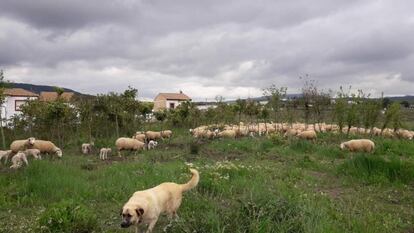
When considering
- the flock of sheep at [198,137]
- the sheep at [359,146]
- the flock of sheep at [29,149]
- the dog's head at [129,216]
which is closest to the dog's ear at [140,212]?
the dog's head at [129,216]

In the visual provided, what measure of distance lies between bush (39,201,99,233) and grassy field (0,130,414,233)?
15mm

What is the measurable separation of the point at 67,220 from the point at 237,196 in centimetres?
382

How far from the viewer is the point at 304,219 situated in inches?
253

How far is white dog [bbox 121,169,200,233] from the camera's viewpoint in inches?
248

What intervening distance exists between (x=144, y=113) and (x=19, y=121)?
9.48 meters

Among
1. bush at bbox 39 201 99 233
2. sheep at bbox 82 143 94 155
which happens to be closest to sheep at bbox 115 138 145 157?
sheep at bbox 82 143 94 155

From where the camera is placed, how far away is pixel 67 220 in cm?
700

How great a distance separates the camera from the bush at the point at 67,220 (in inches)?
273

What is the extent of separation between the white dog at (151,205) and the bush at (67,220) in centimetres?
91

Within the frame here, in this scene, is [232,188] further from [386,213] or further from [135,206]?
[135,206]

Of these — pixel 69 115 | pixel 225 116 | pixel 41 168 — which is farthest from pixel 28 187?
pixel 225 116

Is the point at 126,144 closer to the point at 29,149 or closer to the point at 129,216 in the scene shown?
the point at 29,149

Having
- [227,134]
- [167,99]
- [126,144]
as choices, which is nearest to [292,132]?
[227,134]

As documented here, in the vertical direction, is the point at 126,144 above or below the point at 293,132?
below
